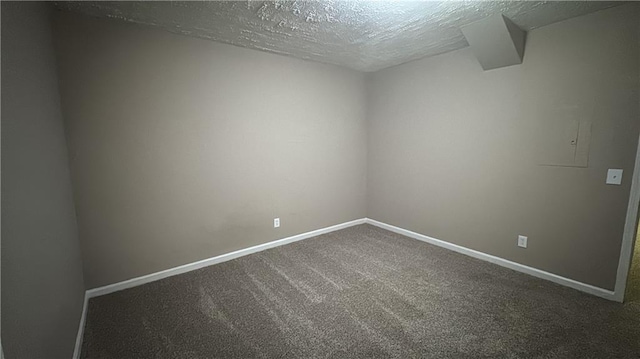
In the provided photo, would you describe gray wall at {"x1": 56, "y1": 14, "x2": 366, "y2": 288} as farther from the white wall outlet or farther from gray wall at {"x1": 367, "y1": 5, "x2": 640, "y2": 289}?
the white wall outlet

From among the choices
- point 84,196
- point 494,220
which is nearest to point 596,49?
point 494,220

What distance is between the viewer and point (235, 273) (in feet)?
8.97

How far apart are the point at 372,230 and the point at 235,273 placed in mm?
2126

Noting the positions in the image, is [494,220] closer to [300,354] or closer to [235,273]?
[300,354]

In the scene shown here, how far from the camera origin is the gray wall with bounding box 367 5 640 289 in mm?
2117

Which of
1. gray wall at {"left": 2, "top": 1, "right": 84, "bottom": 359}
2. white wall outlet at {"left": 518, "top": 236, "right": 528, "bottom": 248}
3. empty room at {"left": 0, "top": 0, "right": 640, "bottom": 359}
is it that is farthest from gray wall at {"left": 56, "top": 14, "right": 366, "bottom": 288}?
white wall outlet at {"left": 518, "top": 236, "right": 528, "bottom": 248}

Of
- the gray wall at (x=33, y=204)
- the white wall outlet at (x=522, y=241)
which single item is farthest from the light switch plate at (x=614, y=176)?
the gray wall at (x=33, y=204)

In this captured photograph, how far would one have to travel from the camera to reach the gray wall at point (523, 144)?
2117 mm

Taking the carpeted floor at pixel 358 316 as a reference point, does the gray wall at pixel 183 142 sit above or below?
above

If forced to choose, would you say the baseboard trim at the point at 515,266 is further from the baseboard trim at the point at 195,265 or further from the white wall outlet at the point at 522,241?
the baseboard trim at the point at 195,265

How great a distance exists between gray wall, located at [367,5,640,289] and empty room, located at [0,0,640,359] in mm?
16

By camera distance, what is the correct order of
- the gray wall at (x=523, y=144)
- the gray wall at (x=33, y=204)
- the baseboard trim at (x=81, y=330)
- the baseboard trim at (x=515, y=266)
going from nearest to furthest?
the gray wall at (x=33, y=204) → the baseboard trim at (x=81, y=330) → the gray wall at (x=523, y=144) → the baseboard trim at (x=515, y=266)

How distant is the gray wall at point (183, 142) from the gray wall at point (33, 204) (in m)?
0.34

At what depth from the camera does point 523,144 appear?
261 cm
